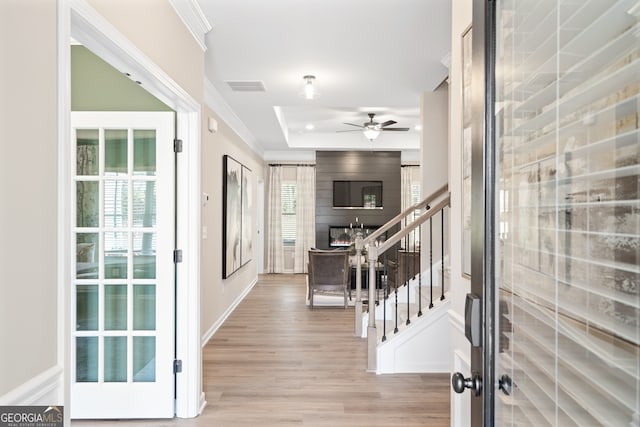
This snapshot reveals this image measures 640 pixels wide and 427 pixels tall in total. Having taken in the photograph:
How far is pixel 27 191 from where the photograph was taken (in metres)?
1.15

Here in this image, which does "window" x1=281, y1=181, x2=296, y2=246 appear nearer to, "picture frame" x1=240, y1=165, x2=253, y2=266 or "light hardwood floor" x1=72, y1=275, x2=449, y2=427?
"picture frame" x1=240, y1=165, x2=253, y2=266

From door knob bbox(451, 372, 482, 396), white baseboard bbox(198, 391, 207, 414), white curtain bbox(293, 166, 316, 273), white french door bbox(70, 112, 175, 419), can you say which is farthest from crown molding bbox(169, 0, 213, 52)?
white curtain bbox(293, 166, 316, 273)

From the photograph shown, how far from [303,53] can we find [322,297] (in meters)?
4.20

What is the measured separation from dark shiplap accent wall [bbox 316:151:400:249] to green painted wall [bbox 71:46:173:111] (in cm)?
616

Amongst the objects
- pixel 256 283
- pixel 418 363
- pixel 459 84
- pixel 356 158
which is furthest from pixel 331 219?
pixel 459 84

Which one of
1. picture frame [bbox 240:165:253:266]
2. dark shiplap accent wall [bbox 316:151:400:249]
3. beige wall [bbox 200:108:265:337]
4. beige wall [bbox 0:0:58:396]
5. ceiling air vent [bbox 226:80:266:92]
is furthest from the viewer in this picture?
dark shiplap accent wall [bbox 316:151:400:249]

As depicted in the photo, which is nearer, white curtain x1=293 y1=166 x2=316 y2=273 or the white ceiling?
the white ceiling

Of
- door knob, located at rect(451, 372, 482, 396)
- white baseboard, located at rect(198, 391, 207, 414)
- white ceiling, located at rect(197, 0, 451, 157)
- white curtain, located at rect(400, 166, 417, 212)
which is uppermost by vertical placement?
white ceiling, located at rect(197, 0, 451, 157)

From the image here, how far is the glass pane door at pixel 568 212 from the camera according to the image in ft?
2.01

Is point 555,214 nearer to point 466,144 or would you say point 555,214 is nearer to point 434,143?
point 466,144

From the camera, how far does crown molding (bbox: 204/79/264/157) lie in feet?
14.2

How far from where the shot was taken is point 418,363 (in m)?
3.58

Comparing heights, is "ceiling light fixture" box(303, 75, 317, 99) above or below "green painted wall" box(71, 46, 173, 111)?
above

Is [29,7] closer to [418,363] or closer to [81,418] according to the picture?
[81,418]
